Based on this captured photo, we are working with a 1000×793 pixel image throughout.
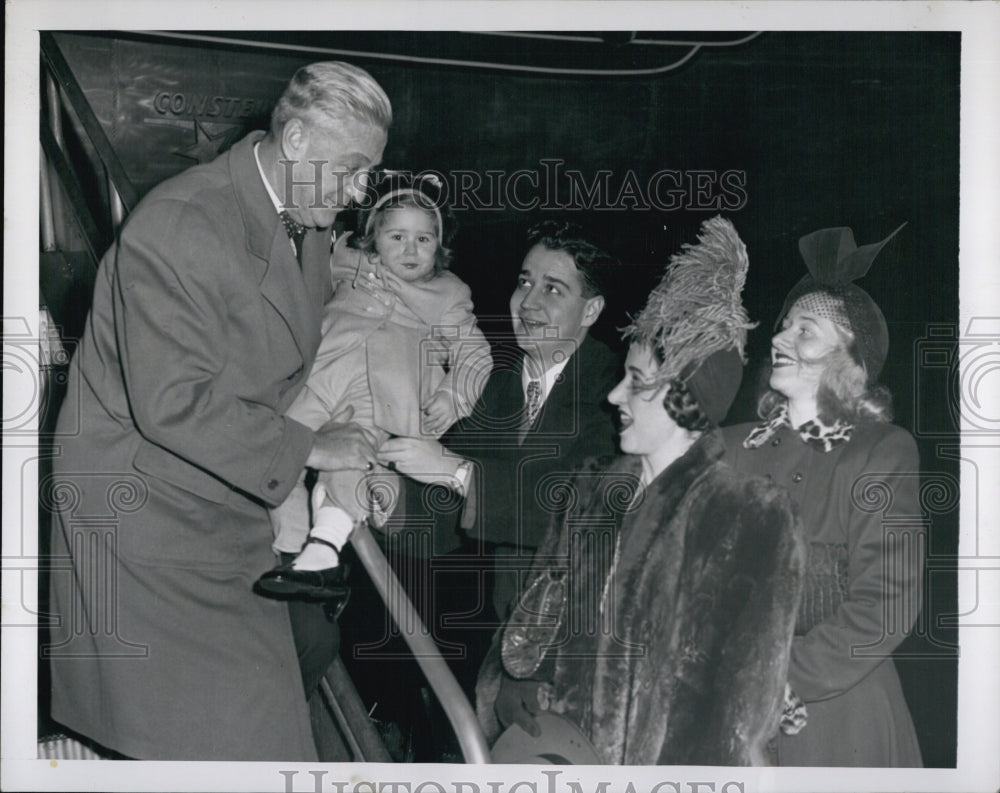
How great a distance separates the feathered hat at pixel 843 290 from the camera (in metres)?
2.77

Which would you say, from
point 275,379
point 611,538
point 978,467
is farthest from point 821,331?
point 275,379

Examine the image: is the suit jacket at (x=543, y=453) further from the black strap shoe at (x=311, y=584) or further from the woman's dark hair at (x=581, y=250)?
the black strap shoe at (x=311, y=584)

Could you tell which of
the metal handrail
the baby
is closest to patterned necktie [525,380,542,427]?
the baby

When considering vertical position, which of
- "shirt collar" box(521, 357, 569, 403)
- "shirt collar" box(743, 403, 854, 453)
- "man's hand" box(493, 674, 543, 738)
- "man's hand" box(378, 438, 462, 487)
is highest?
"shirt collar" box(521, 357, 569, 403)

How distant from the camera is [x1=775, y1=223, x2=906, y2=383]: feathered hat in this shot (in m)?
2.77

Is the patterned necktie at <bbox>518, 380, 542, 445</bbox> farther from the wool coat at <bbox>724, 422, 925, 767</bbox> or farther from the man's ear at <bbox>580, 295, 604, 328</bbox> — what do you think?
the wool coat at <bbox>724, 422, 925, 767</bbox>

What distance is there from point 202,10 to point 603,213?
44.0 inches

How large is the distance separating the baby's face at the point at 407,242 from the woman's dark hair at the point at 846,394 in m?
0.89

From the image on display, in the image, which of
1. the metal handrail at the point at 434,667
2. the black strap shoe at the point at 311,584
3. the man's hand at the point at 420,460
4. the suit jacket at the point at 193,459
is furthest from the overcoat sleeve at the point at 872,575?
the suit jacket at the point at 193,459

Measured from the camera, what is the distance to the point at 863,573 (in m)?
2.75

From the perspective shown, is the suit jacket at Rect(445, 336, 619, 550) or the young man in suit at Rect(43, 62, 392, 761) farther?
the suit jacket at Rect(445, 336, 619, 550)

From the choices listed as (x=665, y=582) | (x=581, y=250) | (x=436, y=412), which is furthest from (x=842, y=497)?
(x=436, y=412)

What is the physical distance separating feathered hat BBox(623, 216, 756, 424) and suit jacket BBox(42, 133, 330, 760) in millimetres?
838

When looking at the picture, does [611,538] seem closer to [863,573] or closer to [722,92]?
[863,573]
